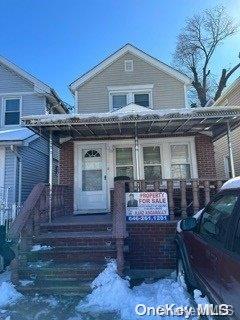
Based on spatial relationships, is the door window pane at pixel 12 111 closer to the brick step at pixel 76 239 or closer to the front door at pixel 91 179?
the front door at pixel 91 179

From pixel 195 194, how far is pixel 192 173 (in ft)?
11.6

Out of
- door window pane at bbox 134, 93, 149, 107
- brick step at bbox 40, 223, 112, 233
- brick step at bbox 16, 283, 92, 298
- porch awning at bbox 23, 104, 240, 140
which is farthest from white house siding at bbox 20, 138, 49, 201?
brick step at bbox 16, 283, 92, 298

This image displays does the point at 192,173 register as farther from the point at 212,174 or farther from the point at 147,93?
the point at 147,93

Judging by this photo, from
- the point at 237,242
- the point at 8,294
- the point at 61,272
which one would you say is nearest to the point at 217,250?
the point at 237,242

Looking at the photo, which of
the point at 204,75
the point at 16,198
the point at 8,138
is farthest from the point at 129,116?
the point at 204,75

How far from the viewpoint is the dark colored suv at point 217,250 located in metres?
2.76

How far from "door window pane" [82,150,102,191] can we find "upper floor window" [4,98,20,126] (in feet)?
18.1

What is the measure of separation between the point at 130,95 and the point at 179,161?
14.3 ft

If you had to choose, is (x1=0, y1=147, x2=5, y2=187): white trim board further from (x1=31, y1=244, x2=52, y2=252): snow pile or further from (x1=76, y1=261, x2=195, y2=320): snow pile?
(x1=76, y1=261, x2=195, y2=320): snow pile

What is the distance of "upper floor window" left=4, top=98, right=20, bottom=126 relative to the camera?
14898 millimetres

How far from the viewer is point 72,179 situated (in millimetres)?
→ 11000

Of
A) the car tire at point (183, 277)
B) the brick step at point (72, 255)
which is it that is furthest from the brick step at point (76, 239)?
the car tire at point (183, 277)

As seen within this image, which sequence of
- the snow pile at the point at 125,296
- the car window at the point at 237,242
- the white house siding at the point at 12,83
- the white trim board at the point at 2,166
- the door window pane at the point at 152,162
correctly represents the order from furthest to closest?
the white house siding at the point at 12,83 < the white trim board at the point at 2,166 < the door window pane at the point at 152,162 < the snow pile at the point at 125,296 < the car window at the point at 237,242

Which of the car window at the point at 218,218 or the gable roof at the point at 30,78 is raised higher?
the gable roof at the point at 30,78
